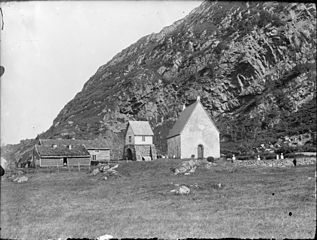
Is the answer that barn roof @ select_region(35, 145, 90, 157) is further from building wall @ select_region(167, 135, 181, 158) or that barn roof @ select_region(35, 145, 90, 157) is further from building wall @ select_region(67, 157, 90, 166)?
building wall @ select_region(167, 135, 181, 158)

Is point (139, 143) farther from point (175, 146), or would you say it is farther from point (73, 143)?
point (73, 143)

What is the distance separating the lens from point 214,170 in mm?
32406

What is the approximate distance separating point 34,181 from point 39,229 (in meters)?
19.9

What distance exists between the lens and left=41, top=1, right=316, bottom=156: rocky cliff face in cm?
6800

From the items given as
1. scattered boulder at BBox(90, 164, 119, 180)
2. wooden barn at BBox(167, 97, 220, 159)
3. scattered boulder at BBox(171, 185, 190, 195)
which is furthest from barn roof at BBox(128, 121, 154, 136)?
scattered boulder at BBox(171, 185, 190, 195)

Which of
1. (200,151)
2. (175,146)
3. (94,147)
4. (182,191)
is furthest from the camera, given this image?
(94,147)

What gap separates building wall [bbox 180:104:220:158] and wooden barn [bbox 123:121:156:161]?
7.31 metres

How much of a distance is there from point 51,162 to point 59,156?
1207mm

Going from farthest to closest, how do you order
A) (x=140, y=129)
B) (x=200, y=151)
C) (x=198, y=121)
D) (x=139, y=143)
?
(x=140, y=129) → (x=139, y=143) → (x=200, y=151) → (x=198, y=121)

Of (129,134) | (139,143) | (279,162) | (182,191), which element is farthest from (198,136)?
(182,191)

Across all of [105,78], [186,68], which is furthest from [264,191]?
[105,78]

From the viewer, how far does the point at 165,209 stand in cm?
1667

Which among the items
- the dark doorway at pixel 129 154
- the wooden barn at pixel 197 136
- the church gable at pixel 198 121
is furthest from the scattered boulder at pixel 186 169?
the dark doorway at pixel 129 154

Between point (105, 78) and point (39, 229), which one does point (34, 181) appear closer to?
point (39, 229)
